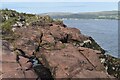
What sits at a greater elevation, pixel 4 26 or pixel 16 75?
pixel 4 26

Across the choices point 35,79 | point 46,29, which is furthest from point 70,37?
point 35,79

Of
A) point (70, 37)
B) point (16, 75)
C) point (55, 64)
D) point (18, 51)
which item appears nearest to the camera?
point (16, 75)

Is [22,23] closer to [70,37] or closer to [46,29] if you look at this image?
[46,29]

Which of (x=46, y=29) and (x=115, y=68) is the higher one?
(x=46, y=29)

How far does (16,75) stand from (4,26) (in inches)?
672

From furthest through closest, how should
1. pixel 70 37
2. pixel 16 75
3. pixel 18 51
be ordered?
pixel 70 37 < pixel 18 51 < pixel 16 75

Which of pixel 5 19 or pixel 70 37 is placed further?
pixel 5 19

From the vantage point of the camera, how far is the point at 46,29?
4616cm

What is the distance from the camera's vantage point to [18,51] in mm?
38500

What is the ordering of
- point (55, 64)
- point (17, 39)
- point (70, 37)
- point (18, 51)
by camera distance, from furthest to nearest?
point (70, 37), point (17, 39), point (18, 51), point (55, 64)

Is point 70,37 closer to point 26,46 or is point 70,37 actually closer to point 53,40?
point 53,40

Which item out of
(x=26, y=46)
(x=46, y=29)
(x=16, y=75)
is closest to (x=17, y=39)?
(x=26, y=46)

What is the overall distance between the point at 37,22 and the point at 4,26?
485cm

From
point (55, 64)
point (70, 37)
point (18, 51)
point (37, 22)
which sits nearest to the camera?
point (55, 64)
